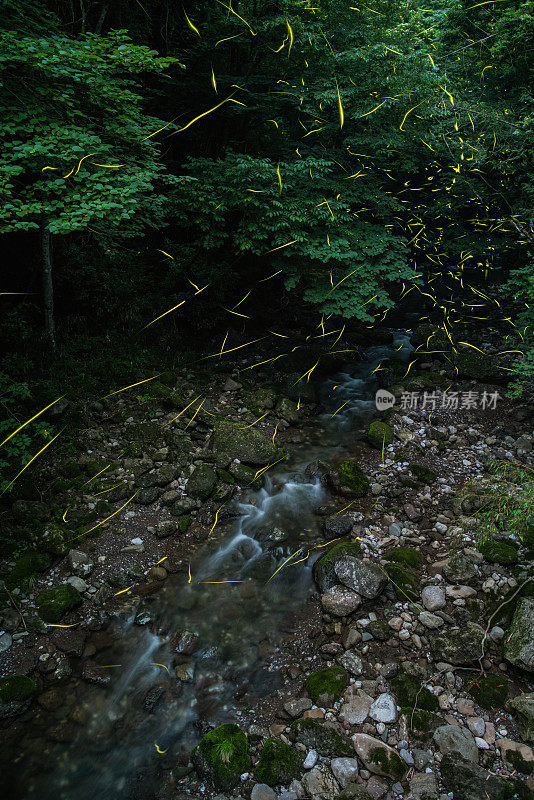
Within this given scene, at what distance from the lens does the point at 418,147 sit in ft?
30.4

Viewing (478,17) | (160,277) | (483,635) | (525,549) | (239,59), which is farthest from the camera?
(478,17)

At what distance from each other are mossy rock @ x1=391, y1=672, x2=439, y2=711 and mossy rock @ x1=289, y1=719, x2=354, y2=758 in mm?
568

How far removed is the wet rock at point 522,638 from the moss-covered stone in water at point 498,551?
59 centimetres

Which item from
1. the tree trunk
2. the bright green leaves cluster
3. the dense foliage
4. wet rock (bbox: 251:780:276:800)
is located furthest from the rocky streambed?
the bright green leaves cluster

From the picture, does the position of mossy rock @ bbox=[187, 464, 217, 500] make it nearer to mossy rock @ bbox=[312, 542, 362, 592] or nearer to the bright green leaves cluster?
mossy rock @ bbox=[312, 542, 362, 592]

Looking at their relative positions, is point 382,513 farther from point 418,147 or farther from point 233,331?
point 418,147

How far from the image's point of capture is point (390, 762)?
2.88 m

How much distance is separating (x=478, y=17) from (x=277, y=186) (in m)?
7.75

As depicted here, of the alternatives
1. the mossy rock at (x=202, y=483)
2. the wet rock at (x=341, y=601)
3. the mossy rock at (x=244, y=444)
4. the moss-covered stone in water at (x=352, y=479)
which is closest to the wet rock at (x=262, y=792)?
the wet rock at (x=341, y=601)

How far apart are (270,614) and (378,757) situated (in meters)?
1.75

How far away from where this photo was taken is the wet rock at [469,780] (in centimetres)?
260

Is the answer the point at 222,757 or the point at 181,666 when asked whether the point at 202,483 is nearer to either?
the point at 181,666

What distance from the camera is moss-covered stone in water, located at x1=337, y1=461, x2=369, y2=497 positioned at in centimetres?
576

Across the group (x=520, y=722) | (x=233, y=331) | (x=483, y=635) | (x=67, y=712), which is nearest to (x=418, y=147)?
(x=233, y=331)
